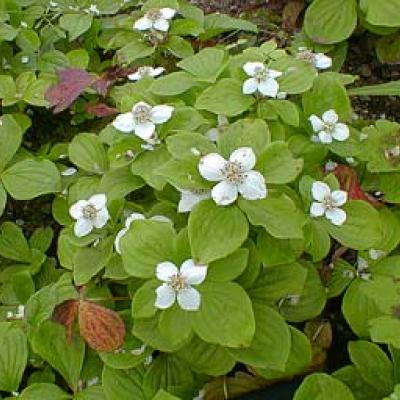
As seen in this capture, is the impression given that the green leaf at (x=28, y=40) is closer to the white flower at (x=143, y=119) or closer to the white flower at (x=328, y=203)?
the white flower at (x=143, y=119)

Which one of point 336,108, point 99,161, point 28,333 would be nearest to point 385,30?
point 336,108

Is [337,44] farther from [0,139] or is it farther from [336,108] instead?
[0,139]

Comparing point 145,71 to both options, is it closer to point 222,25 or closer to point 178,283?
point 222,25

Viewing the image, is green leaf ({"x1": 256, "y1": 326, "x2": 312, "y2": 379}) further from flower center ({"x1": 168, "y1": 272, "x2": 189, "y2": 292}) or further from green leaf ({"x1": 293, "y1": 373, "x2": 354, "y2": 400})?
flower center ({"x1": 168, "y1": 272, "x2": 189, "y2": 292})

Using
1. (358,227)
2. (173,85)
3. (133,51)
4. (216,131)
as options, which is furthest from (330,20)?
(358,227)

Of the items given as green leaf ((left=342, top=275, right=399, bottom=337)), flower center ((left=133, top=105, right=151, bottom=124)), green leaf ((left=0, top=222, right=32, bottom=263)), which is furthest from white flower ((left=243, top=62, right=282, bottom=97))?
green leaf ((left=0, top=222, right=32, bottom=263))

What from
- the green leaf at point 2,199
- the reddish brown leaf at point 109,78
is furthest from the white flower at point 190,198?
the reddish brown leaf at point 109,78
